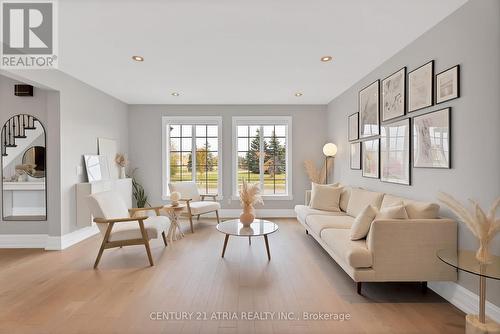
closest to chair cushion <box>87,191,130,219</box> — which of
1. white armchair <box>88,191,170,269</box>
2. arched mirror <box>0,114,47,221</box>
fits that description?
white armchair <box>88,191,170,269</box>

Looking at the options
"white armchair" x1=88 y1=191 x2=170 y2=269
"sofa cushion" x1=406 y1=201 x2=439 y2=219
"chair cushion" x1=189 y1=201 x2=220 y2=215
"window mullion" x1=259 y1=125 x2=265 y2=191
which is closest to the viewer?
"sofa cushion" x1=406 y1=201 x2=439 y2=219

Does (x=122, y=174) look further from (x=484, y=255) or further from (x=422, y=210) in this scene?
(x=484, y=255)

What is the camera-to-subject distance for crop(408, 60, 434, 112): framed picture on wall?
2732 millimetres

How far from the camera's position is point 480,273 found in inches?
65.9

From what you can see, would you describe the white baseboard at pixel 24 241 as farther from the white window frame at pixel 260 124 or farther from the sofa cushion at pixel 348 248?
the sofa cushion at pixel 348 248

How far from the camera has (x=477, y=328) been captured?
5.81ft

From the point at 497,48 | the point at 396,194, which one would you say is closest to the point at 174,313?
the point at 396,194

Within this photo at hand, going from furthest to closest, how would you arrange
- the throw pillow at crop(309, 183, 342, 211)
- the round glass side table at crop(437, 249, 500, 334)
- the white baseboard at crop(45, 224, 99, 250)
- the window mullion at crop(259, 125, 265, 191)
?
the window mullion at crop(259, 125, 265, 191), the throw pillow at crop(309, 183, 342, 211), the white baseboard at crop(45, 224, 99, 250), the round glass side table at crop(437, 249, 500, 334)

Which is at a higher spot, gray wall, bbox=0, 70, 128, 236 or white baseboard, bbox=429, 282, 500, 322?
gray wall, bbox=0, 70, 128, 236

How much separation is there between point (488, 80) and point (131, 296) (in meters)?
3.64

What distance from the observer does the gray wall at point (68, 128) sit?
3.85 m

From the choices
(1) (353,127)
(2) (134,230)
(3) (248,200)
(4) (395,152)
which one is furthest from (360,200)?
(2) (134,230)

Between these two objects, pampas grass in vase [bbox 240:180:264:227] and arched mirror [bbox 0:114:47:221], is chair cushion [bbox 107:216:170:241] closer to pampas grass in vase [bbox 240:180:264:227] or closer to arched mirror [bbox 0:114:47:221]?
pampas grass in vase [bbox 240:180:264:227]

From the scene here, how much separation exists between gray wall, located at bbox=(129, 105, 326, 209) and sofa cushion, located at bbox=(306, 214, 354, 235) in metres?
2.28
